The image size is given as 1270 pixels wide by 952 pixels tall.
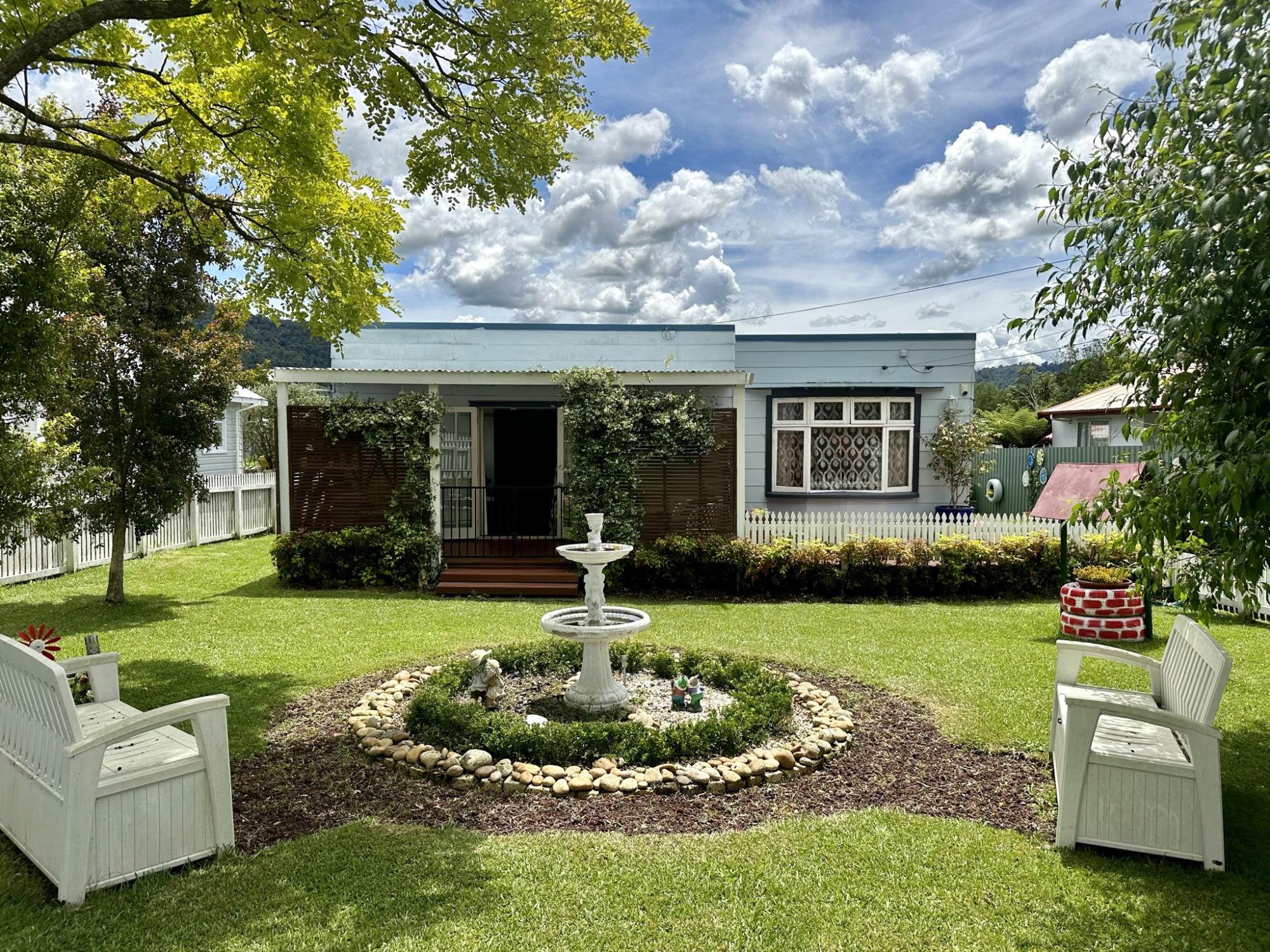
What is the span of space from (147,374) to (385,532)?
11.4ft

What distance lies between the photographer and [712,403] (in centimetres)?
1191

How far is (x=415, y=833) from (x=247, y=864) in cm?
74

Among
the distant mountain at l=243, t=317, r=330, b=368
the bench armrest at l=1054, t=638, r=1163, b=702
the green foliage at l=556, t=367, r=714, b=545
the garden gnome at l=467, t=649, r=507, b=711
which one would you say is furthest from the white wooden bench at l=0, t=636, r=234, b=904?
the distant mountain at l=243, t=317, r=330, b=368

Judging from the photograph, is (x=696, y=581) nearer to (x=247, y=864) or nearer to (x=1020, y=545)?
(x=1020, y=545)

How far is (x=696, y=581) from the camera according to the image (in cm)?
1056

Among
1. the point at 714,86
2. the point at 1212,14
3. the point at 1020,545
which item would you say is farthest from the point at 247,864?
the point at 1020,545

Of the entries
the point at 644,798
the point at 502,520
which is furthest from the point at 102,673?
the point at 502,520

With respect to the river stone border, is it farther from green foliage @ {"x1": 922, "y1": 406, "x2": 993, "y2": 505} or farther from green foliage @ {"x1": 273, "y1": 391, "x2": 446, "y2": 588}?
green foliage @ {"x1": 922, "y1": 406, "x2": 993, "y2": 505}

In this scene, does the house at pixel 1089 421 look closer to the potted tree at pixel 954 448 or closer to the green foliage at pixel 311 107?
the potted tree at pixel 954 448

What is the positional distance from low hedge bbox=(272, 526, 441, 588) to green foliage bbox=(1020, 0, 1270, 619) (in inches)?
351

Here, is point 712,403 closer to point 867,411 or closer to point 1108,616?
point 867,411

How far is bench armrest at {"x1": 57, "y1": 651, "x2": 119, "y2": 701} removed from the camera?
170 inches

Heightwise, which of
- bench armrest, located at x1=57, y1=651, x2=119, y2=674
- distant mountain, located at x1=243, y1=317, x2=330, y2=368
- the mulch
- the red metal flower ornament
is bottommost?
the mulch

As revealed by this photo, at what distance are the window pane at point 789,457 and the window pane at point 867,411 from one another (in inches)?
41.9
